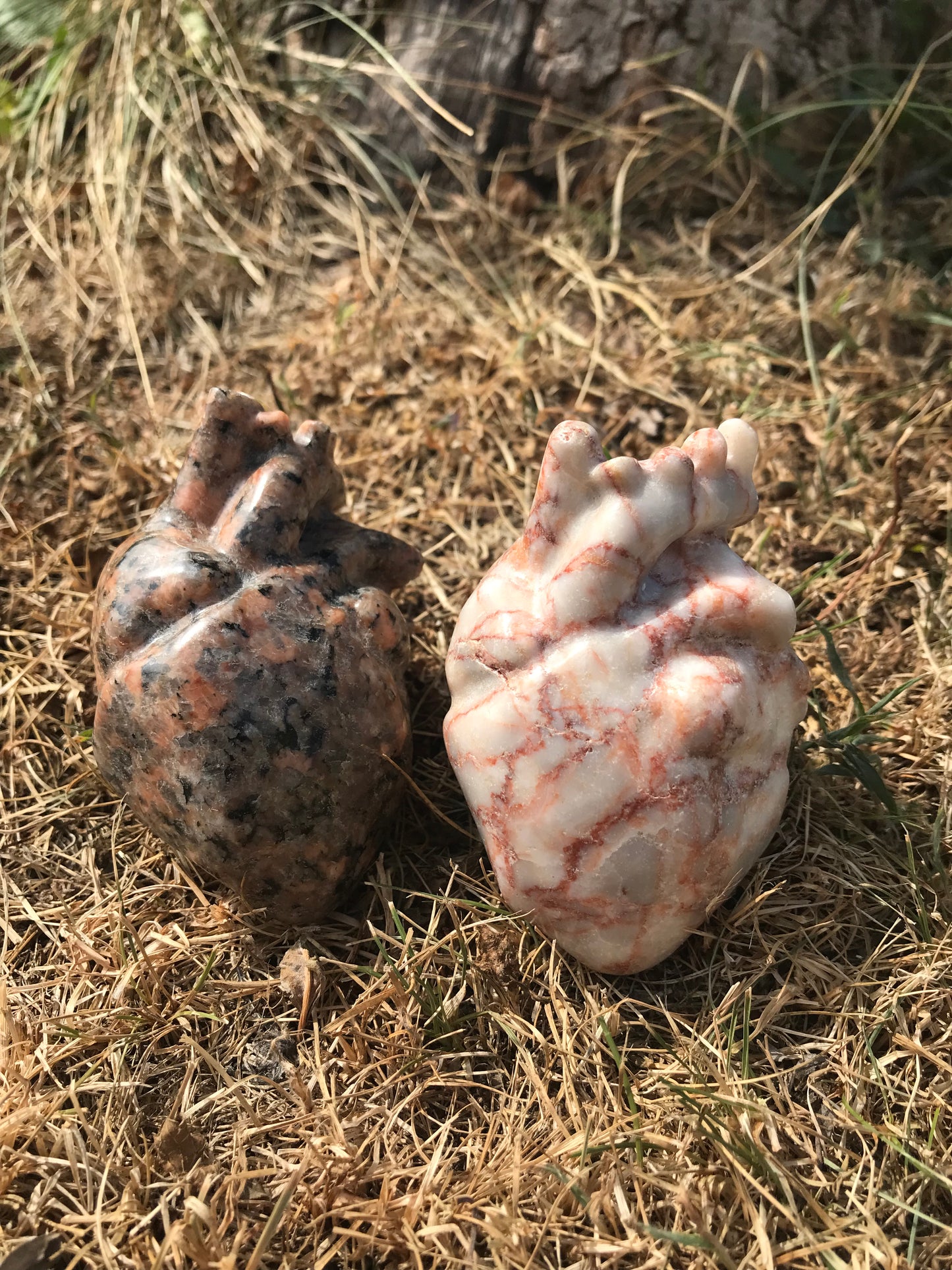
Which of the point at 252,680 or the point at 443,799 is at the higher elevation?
the point at 252,680

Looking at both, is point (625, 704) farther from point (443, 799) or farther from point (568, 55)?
point (568, 55)

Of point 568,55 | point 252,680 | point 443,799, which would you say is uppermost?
point 568,55

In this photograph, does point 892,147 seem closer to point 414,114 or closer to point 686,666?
point 414,114

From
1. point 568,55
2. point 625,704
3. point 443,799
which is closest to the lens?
point 625,704

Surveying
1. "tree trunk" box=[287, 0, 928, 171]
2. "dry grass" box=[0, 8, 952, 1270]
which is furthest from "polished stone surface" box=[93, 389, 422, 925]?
"tree trunk" box=[287, 0, 928, 171]

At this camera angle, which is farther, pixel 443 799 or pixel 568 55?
pixel 568 55

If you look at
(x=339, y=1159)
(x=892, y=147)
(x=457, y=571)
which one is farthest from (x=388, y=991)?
(x=892, y=147)

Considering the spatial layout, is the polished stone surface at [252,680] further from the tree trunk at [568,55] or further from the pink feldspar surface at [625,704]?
the tree trunk at [568,55]

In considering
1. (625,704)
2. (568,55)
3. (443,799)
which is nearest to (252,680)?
(443,799)
